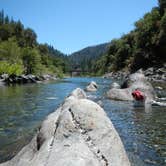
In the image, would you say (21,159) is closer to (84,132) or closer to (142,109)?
(84,132)

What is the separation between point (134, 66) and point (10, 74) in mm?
50953

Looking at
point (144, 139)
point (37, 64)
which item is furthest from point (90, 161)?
point (37, 64)

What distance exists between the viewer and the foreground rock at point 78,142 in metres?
7.48

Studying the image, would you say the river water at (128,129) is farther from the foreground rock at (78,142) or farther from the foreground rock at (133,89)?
the foreground rock at (133,89)

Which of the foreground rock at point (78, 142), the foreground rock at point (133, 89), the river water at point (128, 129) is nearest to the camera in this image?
the foreground rock at point (78, 142)

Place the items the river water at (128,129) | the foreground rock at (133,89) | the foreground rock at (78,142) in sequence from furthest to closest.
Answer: the foreground rock at (133,89), the river water at (128,129), the foreground rock at (78,142)

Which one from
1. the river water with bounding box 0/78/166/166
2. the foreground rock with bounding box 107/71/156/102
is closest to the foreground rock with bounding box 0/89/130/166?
the river water with bounding box 0/78/166/166

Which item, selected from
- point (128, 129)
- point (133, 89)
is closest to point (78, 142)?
point (128, 129)

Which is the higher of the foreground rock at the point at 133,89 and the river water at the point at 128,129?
the foreground rock at the point at 133,89

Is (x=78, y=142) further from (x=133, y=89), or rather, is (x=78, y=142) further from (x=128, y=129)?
(x=133, y=89)

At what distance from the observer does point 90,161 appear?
24.1ft

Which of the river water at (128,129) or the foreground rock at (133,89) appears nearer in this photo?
the river water at (128,129)

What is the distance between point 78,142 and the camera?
27.2 feet

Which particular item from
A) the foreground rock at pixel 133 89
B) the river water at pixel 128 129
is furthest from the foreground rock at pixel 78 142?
the foreground rock at pixel 133 89
